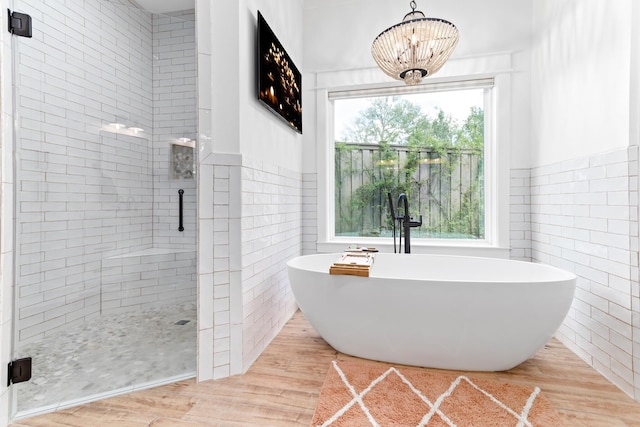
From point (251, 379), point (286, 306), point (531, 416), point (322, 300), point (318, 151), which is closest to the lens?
point (531, 416)

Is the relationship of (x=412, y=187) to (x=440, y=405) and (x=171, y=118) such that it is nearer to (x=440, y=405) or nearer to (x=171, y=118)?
(x=440, y=405)

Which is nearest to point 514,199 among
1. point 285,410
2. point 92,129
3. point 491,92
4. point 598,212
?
point 598,212

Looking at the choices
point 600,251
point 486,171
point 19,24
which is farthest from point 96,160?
point 600,251

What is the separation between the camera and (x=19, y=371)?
1.43 m

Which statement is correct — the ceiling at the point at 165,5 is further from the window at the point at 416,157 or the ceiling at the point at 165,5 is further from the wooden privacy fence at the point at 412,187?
the wooden privacy fence at the point at 412,187

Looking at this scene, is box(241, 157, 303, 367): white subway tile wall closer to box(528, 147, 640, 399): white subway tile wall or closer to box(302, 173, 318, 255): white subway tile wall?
box(302, 173, 318, 255): white subway tile wall

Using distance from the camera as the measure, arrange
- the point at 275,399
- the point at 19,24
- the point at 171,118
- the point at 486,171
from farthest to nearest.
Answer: the point at 486,171 → the point at 171,118 → the point at 275,399 → the point at 19,24

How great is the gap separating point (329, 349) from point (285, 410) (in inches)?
25.9

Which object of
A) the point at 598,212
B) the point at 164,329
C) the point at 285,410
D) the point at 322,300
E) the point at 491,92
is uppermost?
the point at 491,92

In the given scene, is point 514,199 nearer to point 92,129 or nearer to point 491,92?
point 491,92

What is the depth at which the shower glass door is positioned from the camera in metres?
1.59

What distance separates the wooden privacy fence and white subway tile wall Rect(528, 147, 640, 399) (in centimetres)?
60

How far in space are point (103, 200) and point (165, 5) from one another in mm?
1426

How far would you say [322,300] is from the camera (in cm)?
187
